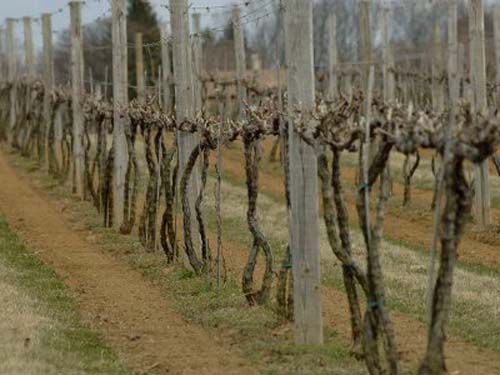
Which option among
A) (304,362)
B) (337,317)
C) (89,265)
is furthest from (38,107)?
(304,362)

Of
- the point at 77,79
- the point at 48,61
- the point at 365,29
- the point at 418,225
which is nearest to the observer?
the point at 365,29

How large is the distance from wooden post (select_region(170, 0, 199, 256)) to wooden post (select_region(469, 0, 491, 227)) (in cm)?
542

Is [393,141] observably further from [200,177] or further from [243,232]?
[243,232]

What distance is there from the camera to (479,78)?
61.0 feet

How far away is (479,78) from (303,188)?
943cm

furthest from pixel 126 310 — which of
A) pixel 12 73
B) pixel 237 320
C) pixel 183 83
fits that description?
A: pixel 12 73

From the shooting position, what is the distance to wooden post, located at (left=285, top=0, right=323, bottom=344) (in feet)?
32.1

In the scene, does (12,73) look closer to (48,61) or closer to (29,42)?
(29,42)

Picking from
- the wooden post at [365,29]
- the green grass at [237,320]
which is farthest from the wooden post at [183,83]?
the wooden post at [365,29]

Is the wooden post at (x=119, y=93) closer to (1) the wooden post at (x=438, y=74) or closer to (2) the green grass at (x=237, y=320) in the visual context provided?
(2) the green grass at (x=237, y=320)

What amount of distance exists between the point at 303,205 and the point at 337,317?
84.2 inches

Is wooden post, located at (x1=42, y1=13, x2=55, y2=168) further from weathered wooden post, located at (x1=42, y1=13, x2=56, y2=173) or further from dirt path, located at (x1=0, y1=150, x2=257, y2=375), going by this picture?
dirt path, located at (x1=0, y1=150, x2=257, y2=375)

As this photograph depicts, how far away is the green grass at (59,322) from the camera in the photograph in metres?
9.62

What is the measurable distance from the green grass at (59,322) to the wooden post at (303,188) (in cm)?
166
